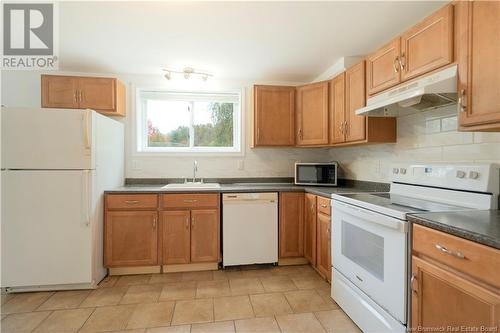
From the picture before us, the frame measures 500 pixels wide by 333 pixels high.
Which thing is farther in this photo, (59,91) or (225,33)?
(59,91)

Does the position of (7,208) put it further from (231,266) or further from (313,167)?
(313,167)

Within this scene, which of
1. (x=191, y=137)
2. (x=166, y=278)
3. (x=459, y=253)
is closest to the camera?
(x=459, y=253)

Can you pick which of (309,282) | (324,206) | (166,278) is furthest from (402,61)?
(166,278)

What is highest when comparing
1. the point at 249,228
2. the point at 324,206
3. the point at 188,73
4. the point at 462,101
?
the point at 188,73

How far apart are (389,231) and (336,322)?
2.81ft

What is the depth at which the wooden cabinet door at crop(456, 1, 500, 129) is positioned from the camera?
48.1 inches

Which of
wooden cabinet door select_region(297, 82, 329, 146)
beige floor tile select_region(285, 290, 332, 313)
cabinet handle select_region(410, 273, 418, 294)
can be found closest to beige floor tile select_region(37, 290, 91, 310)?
beige floor tile select_region(285, 290, 332, 313)

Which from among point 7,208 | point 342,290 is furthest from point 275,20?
point 7,208

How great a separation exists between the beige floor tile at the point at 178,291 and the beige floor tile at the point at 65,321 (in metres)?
0.56

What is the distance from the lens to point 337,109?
2.63m

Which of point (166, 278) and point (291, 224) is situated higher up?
point (291, 224)

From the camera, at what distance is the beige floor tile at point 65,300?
2.01 meters

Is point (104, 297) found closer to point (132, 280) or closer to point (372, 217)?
point (132, 280)

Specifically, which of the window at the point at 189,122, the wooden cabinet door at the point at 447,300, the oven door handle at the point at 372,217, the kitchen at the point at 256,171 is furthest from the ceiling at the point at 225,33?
the wooden cabinet door at the point at 447,300
